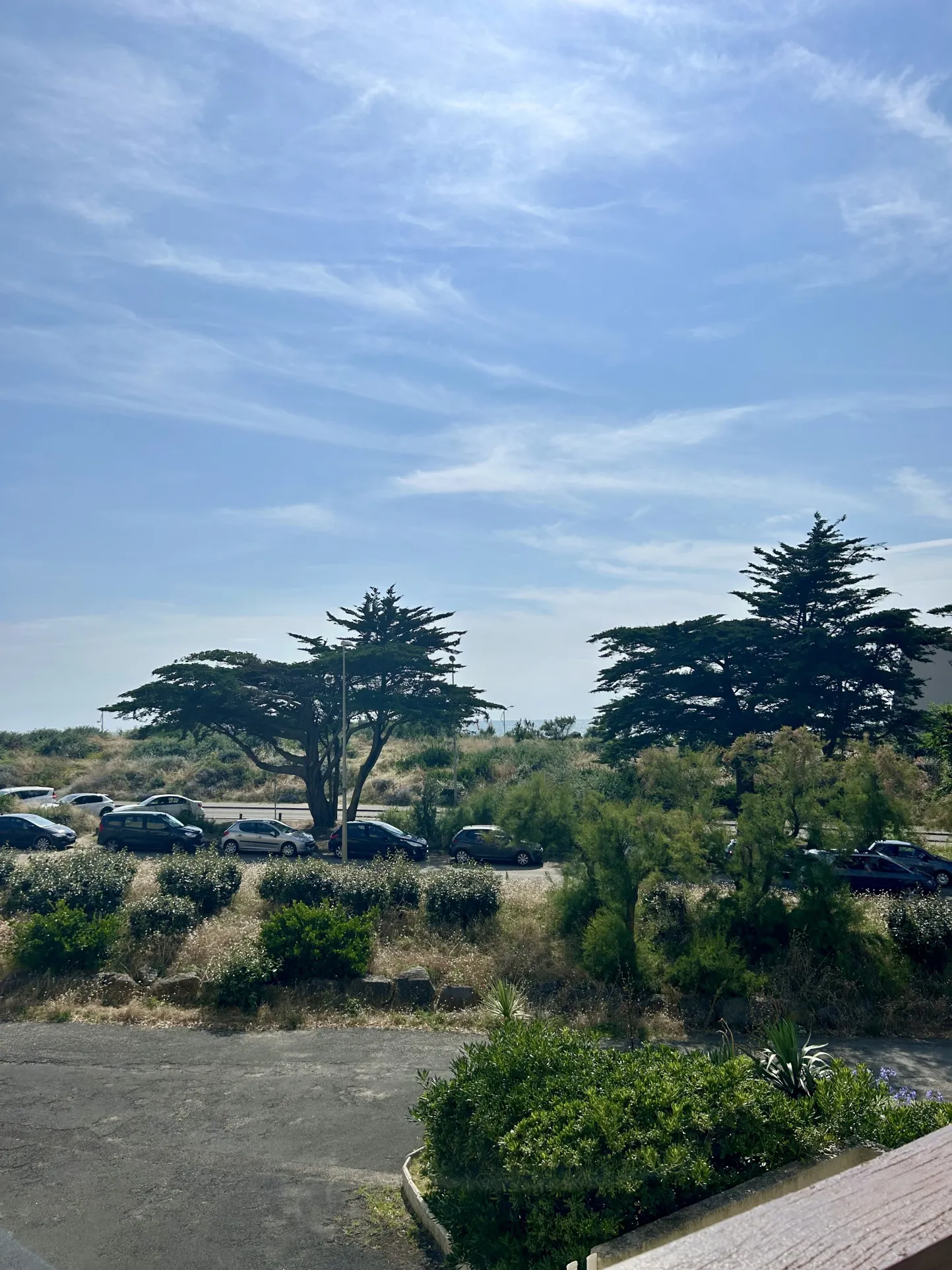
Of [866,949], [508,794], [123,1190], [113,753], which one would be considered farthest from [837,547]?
[113,753]

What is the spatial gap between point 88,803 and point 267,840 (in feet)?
50.1

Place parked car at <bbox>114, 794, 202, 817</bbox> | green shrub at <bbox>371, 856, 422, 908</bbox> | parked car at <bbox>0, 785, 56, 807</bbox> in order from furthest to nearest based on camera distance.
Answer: parked car at <bbox>0, 785, 56, 807</bbox> → parked car at <bbox>114, 794, 202, 817</bbox> → green shrub at <bbox>371, 856, 422, 908</bbox>

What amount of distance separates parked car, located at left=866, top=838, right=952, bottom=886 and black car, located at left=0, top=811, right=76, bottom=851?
29.0 metres

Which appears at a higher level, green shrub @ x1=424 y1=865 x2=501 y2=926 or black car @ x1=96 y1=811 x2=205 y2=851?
black car @ x1=96 y1=811 x2=205 y2=851

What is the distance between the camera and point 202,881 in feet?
74.8

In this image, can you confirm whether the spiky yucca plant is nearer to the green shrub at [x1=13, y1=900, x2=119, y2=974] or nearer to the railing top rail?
the railing top rail

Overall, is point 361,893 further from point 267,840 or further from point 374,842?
point 267,840

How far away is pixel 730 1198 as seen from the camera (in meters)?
5.77

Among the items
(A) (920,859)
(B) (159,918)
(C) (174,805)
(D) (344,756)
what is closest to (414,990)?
(B) (159,918)

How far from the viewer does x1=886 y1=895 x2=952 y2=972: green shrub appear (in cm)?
1998

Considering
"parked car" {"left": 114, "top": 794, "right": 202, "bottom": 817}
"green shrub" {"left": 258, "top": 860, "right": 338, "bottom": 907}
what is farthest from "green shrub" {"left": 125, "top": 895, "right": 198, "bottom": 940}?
"parked car" {"left": 114, "top": 794, "right": 202, "bottom": 817}

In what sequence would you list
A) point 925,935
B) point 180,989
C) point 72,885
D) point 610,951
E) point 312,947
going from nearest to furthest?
point 180,989 < point 312,947 < point 610,951 < point 925,935 < point 72,885

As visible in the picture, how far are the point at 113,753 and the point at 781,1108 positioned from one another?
77.1 m

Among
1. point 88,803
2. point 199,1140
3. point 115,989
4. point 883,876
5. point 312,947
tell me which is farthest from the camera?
point 88,803
